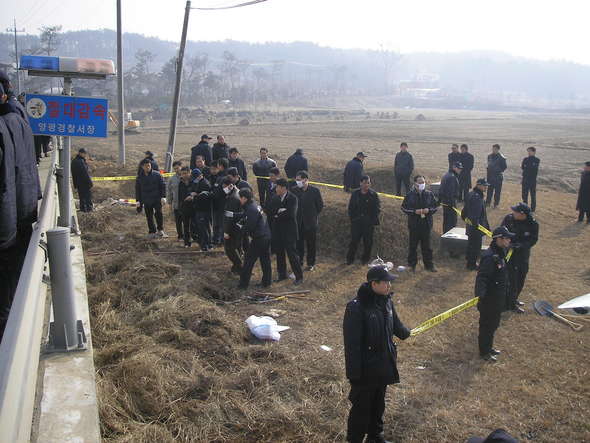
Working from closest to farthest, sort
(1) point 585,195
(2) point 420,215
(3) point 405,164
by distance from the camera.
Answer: (2) point 420,215, (1) point 585,195, (3) point 405,164

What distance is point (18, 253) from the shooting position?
4082 millimetres

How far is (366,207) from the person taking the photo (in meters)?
10.7

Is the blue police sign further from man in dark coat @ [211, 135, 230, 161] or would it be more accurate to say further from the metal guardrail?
man in dark coat @ [211, 135, 230, 161]

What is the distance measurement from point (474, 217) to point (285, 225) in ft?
12.3

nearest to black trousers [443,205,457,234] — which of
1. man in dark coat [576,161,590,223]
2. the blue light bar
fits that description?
man in dark coat [576,161,590,223]

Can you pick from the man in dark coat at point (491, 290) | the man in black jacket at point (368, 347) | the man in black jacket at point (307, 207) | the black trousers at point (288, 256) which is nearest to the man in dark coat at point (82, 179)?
the man in black jacket at point (307, 207)

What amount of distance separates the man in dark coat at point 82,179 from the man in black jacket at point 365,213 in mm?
6520

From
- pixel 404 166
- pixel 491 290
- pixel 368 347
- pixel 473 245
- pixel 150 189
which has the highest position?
pixel 404 166

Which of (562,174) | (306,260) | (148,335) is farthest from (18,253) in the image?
(562,174)

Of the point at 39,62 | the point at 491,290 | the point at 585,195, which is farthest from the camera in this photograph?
the point at 585,195

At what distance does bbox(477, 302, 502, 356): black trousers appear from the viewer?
6.92 meters

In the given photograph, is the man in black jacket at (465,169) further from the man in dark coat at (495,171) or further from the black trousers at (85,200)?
the black trousers at (85,200)


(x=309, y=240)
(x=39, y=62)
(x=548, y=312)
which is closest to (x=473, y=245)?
(x=548, y=312)

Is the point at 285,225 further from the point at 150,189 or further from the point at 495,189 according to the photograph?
the point at 495,189
